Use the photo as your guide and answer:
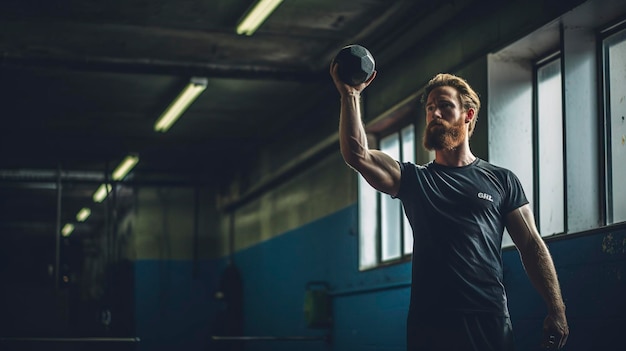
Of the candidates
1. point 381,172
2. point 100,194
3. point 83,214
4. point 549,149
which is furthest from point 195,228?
point 381,172

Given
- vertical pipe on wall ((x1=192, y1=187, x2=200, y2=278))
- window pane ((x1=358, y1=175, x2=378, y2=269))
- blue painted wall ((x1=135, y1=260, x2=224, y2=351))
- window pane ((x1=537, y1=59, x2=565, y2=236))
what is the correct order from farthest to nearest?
vertical pipe on wall ((x1=192, y1=187, x2=200, y2=278))
blue painted wall ((x1=135, y1=260, x2=224, y2=351))
window pane ((x1=358, y1=175, x2=378, y2=269))
window pane ((x1=537, y1=59, x2=565, y2=236))

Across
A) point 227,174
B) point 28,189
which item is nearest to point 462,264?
point 227,174

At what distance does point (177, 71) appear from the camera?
716cm

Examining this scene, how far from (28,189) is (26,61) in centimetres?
771

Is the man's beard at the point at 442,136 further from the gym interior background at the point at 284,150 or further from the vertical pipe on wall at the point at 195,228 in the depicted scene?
the vertical pipe on wall at the point at 195,228

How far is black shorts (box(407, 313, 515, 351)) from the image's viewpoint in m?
2.52

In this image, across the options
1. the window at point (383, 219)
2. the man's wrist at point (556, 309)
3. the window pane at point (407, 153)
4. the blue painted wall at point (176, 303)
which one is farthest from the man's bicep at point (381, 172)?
the blue painted wall at point (176, 303)

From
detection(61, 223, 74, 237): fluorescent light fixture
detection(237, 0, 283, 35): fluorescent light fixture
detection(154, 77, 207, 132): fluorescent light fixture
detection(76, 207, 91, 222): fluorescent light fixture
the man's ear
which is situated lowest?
the man's ear

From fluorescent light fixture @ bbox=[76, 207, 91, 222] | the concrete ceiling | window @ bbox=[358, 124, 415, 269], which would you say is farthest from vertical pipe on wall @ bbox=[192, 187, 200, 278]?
window @ bbox=[358, 124, 415, 269]

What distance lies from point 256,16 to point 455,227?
3.91 meters

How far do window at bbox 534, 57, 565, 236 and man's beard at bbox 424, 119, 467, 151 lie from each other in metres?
2.28

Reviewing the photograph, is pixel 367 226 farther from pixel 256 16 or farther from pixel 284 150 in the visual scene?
pixel 284 150

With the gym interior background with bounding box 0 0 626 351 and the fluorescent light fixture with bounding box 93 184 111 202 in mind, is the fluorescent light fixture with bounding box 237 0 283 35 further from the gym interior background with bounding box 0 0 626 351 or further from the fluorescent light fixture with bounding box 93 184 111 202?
the fluorescent light fixture with bounding box 93 184 111 202

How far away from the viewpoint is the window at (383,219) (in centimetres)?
705
